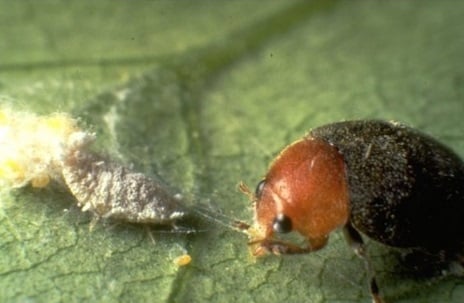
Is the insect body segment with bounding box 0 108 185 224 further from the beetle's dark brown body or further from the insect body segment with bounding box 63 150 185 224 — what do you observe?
the beetle's dark brown body

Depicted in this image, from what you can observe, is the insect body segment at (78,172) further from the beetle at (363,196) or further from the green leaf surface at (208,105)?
the beetle at (363,196)

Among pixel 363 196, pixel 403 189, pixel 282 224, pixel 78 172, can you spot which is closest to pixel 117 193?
pixel 78 172

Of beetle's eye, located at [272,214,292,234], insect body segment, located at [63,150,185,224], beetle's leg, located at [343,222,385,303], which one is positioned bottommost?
beetle's leg, located at [343,222,385,303]

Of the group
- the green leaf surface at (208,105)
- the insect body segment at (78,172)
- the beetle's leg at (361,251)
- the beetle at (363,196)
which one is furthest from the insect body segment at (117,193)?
the beetle's leg at (361,251)

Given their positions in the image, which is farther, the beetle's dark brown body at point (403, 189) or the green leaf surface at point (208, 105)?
the green leaf surface at point (208, 105)

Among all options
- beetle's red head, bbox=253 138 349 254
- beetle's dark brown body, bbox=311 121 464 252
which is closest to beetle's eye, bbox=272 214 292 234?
beetle's red head, bbox=253 138 349 254

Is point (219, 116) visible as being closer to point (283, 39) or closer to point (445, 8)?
point (283, 39)
